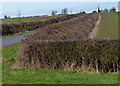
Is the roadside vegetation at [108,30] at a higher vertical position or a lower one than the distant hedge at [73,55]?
lower

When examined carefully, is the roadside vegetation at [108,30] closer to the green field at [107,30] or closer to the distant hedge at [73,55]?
the green field at [107,30]

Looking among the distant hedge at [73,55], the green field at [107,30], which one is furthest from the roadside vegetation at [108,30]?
the distant hedge at [73,55]

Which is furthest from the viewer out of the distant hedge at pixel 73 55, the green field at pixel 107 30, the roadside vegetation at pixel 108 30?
the green field at pixel 107 30

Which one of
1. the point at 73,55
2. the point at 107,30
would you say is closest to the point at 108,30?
the point at 107,30

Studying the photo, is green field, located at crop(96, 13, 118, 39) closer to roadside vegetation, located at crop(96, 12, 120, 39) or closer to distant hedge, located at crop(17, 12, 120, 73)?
roadside vegetation, located at crop(96, 12, 120, 39)

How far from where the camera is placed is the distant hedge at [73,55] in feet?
32.6

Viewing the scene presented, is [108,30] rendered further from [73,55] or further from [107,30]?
[73,55]

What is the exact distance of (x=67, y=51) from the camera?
33.7 feet

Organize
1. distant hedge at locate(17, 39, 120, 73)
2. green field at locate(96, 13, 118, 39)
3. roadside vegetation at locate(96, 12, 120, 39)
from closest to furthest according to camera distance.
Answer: distant hedge at locate(17, 39, 120, 73) < roadside vegetation at locate(96, 12, 120, 39) < green field at locate(96, 13, 118, 39)

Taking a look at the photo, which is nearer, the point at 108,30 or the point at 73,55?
the point at 73,55

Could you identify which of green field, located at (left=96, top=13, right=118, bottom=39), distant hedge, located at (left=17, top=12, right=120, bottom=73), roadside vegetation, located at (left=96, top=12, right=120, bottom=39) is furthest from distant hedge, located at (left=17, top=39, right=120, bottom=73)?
green field, located at (left=96, top=13, right=118, bottom=39)

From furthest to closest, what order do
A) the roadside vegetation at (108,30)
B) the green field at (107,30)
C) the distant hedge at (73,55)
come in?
the green field at (107,30) → the roadside vegetation at (108,30) → the distant hedge at (73,55)

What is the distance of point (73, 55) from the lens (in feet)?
33.7

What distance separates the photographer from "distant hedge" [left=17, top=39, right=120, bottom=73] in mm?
9922
